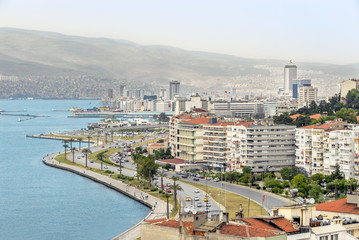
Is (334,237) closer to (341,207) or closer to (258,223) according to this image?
(258,223)

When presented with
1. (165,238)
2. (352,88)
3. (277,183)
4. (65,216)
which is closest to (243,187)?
(277,183)

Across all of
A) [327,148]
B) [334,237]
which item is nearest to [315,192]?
[327,148]

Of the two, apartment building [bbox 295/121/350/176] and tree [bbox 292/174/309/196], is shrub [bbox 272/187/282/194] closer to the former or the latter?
tree [bbox 292/174/309/196]

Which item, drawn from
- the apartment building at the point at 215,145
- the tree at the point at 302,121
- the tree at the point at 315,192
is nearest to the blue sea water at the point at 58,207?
the tree at the point at 315,192

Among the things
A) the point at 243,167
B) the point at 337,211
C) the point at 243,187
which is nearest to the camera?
the point at 337,211

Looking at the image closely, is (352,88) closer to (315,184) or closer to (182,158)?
(182,158)
